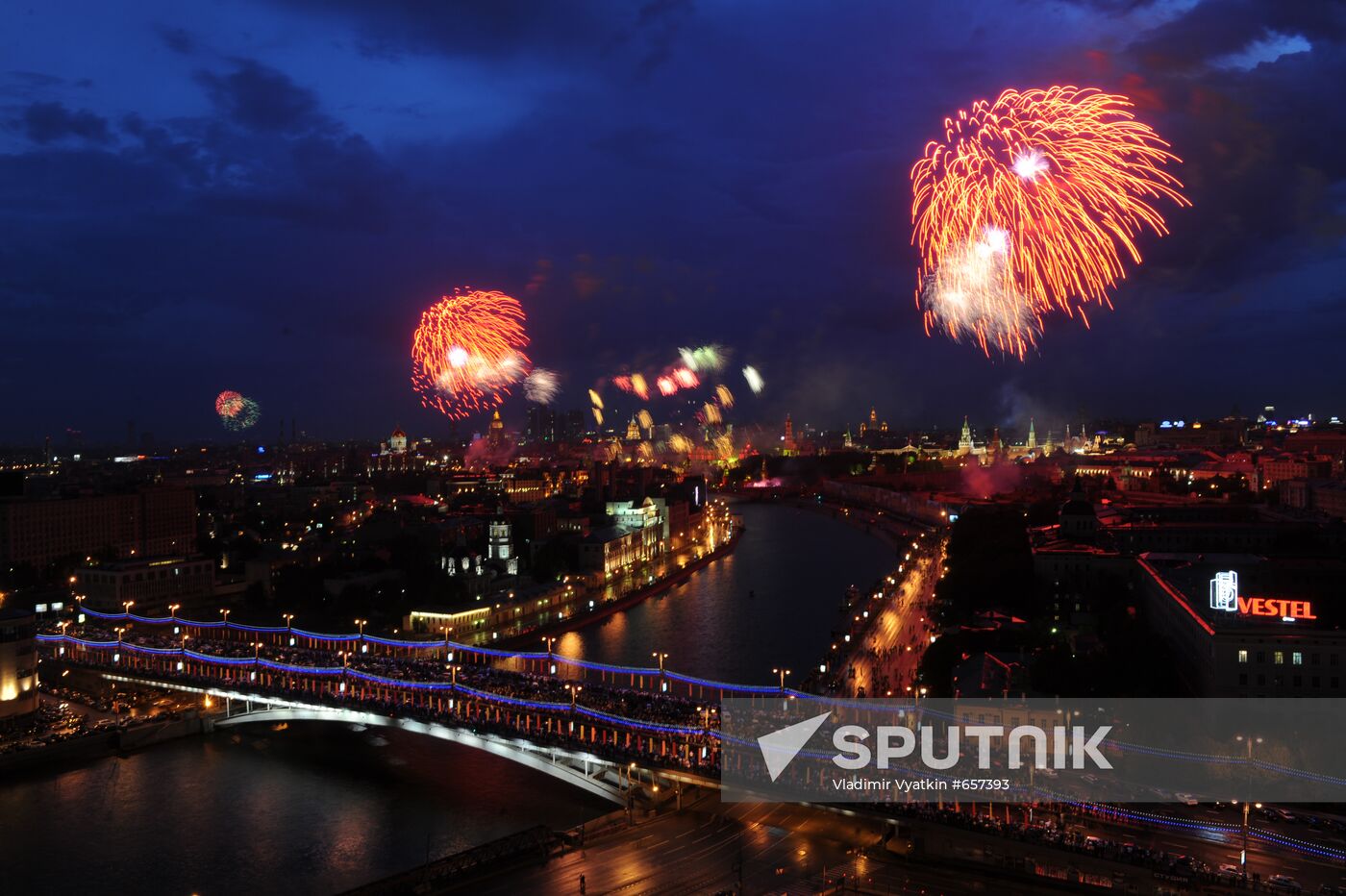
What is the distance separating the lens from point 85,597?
18.3 m

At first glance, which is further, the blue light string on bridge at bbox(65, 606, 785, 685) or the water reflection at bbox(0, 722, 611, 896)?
the blue light string on bridge at bbox(65, 606, 785, 685)

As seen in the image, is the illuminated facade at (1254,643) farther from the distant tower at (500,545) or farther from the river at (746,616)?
the distant tower at (500,545)

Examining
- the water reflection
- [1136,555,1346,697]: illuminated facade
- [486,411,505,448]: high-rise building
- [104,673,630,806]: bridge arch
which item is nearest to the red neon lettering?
[1136,555,1346,697]: illuminated facade

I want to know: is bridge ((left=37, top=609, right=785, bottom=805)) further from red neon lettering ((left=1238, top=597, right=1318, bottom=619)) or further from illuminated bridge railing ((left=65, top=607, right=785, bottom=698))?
red neon lettering ((left=1238, top=597, right=1318, bottom=619))

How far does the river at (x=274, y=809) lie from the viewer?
8.44m

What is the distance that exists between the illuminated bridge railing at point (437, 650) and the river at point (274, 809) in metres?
0.77

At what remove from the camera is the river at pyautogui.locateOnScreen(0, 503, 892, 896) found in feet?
27.7

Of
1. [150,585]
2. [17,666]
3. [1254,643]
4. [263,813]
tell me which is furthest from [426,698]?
[150,585]

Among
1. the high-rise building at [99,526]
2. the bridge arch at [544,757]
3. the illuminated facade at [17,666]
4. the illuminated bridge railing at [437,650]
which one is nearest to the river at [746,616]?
the illuminated bridge railing at [437,650]

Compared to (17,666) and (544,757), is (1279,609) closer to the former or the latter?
(544,757)

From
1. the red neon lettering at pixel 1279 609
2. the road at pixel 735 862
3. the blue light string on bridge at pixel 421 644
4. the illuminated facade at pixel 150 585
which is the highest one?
the red neon lettering at pixel 1279 609

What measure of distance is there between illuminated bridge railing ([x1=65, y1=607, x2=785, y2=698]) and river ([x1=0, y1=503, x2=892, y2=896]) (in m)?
0.77

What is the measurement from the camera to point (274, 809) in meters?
9.77

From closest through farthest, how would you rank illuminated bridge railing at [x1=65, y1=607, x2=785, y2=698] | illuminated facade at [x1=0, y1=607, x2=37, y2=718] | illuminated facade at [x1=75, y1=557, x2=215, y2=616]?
1. illuminated facade at [x1=0, y1=607, x2=37, y2=718]
2. illuminated bridge railing at [x1=65, y1=607, x2=785, y2=698]
3. illuminated facade at [x1=75, y1=557, x2=215, y2=616]
